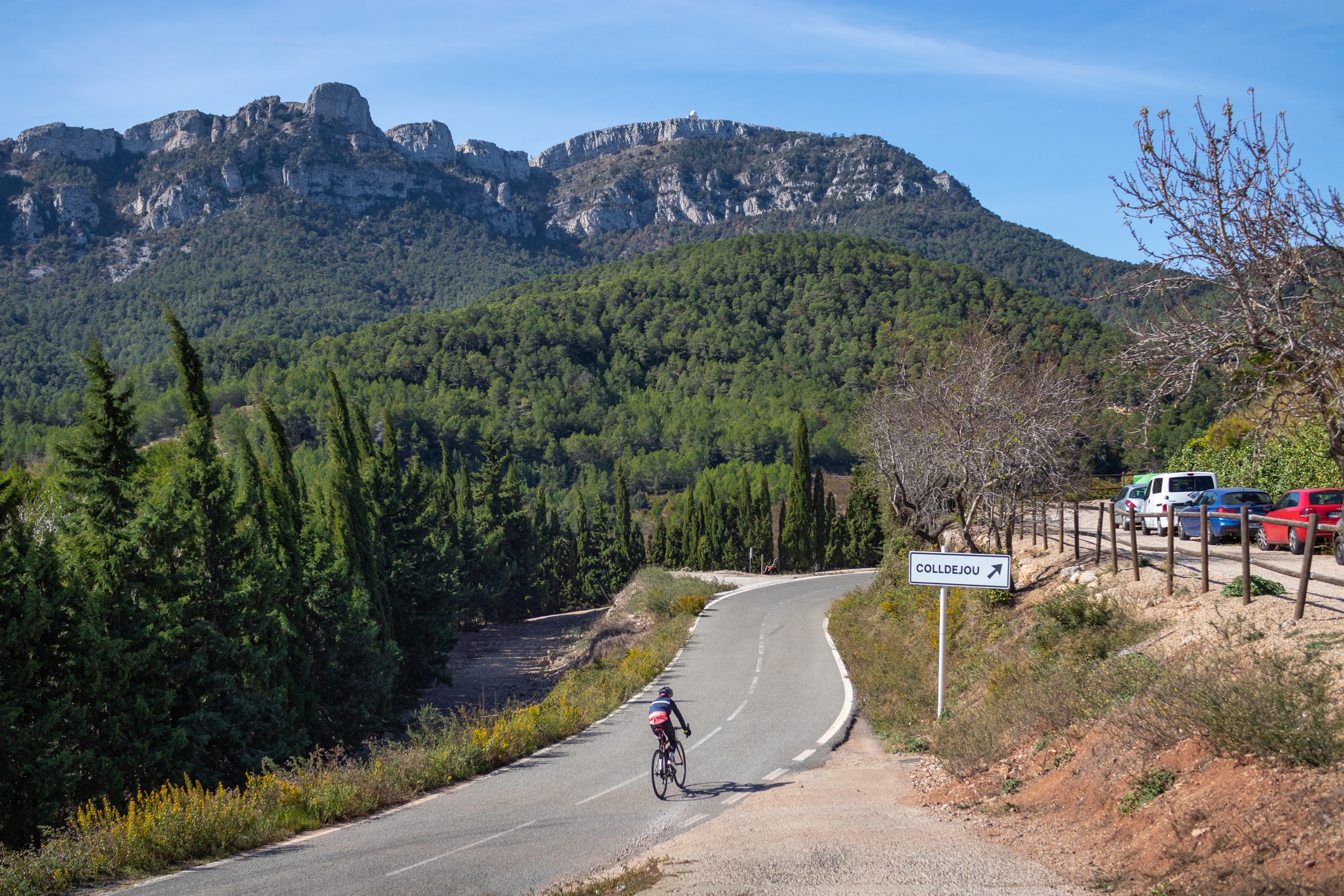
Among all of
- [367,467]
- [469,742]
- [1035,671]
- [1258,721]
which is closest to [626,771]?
[469,742]

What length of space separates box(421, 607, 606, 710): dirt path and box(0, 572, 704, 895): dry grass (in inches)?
498

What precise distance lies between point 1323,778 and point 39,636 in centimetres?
1796

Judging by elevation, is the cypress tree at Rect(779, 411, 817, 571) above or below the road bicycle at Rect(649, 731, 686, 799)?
below

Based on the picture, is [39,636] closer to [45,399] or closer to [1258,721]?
[1258,721]

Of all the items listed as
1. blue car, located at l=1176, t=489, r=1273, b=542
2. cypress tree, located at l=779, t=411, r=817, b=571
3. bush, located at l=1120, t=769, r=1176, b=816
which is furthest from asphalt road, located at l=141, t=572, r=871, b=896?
cypress tree, located at l=779, t=411, r=817, b=571

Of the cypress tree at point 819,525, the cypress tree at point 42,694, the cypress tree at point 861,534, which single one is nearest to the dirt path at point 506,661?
the cypress tree at point 42,694

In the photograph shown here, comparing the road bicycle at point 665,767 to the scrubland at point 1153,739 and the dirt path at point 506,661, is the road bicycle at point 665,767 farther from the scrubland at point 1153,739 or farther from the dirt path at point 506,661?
the dirt path at point 506,661

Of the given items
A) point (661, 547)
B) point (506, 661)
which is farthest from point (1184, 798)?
point (661, 547)

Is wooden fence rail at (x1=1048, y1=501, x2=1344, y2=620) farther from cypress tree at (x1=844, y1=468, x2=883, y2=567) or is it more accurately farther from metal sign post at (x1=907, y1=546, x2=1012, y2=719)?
cypress tree at (x1=844, y1=468, x2=883, y2=567)

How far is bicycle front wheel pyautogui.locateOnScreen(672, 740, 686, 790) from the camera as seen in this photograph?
11.6 m

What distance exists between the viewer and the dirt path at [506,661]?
36750 millimetres

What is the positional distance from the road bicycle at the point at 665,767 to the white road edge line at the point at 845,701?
156 inches

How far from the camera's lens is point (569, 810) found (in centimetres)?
1091

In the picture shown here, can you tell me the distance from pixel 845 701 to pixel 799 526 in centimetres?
4875
